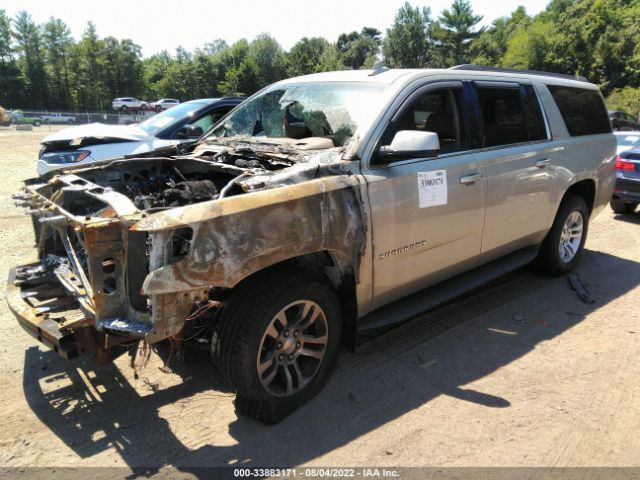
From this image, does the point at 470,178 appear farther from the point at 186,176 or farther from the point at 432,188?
the point at 186,176

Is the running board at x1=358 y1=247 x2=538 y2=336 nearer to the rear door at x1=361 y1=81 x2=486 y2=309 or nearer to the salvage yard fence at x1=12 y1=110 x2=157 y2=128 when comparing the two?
the rear door at x1=361 y1=81 x2=486 y2=309

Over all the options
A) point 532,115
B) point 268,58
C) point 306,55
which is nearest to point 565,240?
point 532,115

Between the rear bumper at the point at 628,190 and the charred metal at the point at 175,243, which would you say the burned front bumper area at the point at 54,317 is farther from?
the rear bumper at the point at 628,190

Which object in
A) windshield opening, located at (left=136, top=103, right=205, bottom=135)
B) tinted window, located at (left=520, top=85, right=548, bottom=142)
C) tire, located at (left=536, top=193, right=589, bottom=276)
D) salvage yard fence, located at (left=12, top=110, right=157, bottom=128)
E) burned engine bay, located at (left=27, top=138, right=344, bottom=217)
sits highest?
salvage yard fence, located at (left=12, top=110, right=157, bottom=128)

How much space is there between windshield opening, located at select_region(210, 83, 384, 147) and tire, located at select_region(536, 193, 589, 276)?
274cm

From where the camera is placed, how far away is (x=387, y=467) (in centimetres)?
273

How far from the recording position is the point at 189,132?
25.3 feet

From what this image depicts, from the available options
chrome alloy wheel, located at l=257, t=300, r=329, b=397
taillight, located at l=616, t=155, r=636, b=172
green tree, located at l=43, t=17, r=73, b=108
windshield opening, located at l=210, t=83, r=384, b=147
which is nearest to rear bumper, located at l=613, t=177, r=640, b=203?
taillight, located at l=616, t=155, r=636, b=172

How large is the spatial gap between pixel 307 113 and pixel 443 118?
110 cm

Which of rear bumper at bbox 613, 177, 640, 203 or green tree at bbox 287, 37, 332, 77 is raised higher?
green tree at bbox 287, 37, 332, 77

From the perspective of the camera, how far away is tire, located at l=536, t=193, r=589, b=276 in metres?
5.24

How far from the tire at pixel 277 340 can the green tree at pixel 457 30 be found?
81191mm

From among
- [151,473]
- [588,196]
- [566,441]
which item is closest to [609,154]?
[588,196]

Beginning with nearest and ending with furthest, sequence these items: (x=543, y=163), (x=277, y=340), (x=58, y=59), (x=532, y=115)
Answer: (x=277, y=340) → (x=543, y=163) → (x=532, y=115) → (x=58, y=59)
